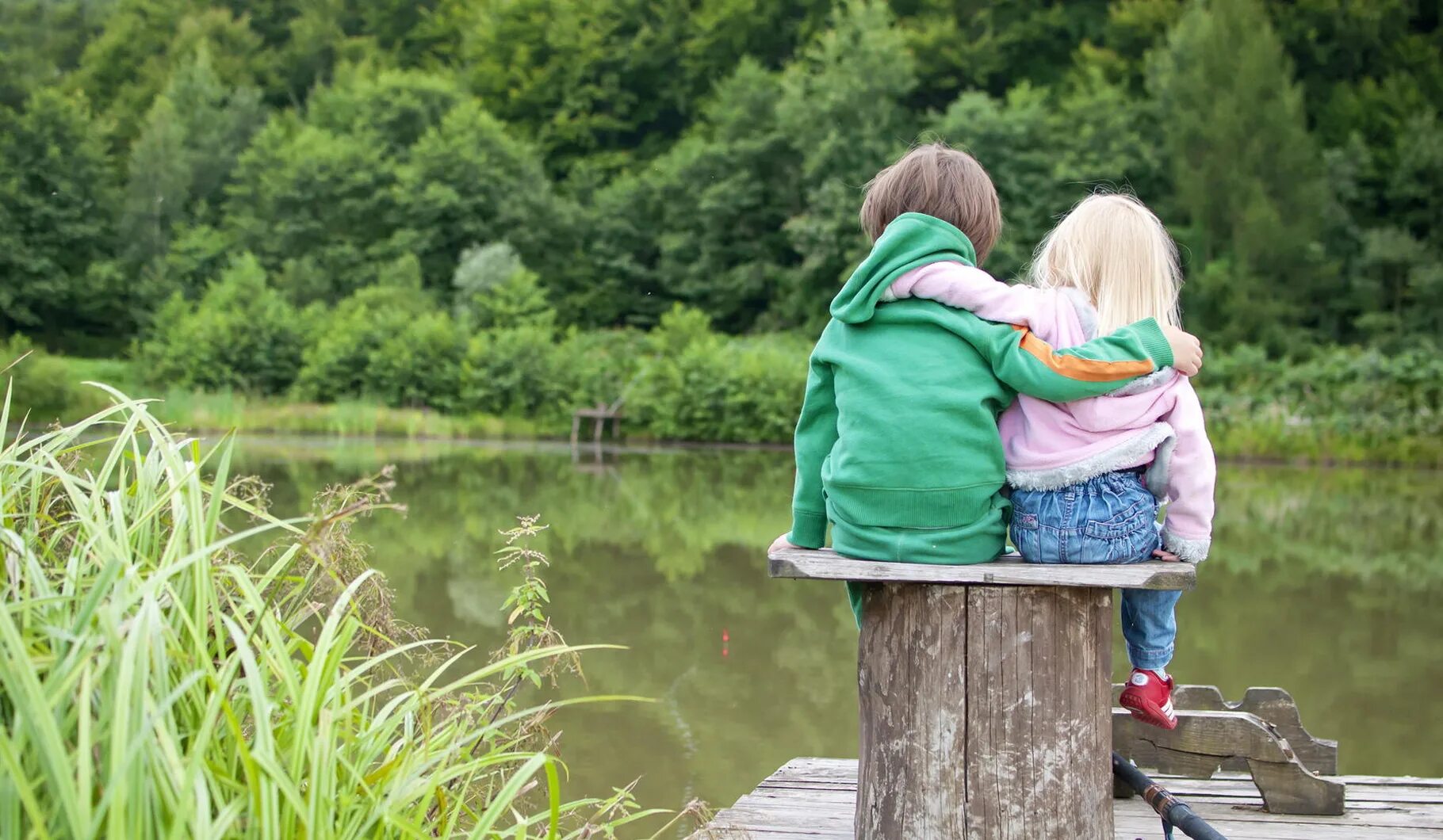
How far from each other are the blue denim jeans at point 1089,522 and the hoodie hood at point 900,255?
13.6 inches

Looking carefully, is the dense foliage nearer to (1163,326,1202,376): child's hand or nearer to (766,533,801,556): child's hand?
(766,533,801,556): child's hand

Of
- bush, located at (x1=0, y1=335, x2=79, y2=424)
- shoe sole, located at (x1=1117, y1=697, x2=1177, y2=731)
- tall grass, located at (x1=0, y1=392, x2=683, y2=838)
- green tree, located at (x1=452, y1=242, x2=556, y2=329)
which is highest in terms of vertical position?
green tree, located at (x1=452, y1=242, x2=556, y2=329)

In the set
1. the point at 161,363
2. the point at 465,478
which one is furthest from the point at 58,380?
the point at 465,478

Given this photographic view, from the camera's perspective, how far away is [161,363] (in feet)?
62.1

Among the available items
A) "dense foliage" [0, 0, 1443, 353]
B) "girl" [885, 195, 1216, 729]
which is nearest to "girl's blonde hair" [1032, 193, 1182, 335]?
"girl" [885, 195, 1216, 729]

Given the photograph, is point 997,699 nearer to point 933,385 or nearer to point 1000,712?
point 1000,712

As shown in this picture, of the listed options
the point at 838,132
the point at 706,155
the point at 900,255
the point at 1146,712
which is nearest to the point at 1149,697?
the point at 1146,712

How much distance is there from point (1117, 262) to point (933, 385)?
1.10ft

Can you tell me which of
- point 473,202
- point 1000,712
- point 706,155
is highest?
point 706,155

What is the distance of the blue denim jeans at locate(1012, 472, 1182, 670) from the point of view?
6.06ft

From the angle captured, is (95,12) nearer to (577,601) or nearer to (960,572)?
(577,601)

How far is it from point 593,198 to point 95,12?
52.7 ft

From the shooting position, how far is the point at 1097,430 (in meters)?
1.87

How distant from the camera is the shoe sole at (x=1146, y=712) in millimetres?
2082
